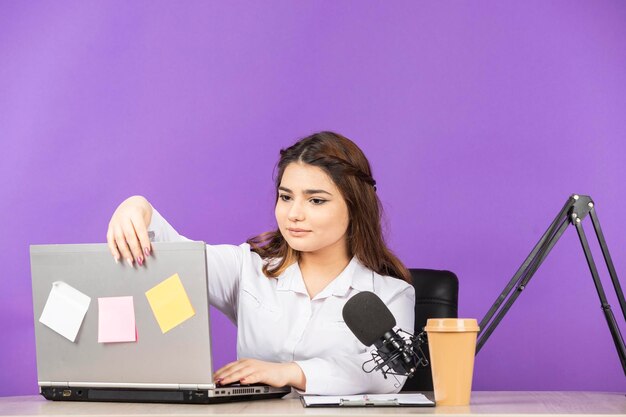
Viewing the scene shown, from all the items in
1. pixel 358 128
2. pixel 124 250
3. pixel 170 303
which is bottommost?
pixel 170 303

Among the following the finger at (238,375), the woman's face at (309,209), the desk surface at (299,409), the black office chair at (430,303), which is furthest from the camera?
the black office chair at (430,303)

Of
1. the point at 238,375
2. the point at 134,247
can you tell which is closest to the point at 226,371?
the point at 238,375

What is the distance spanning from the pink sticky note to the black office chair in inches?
38.8

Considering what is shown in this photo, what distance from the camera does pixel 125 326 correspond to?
185cm

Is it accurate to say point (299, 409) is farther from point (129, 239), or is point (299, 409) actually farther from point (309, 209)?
point (309, 209)

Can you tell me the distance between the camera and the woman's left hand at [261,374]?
198cm

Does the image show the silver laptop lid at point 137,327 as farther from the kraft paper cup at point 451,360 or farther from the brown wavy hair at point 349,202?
the brown wavy hair at point 349,202

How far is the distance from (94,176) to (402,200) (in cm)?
117

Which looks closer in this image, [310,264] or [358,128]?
[310,264]

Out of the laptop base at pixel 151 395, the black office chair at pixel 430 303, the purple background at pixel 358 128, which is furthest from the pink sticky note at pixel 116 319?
the purple background at pixel 358 128

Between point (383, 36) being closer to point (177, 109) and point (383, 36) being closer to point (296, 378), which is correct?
point (177, 109)

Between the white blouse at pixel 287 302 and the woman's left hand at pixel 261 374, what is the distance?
0.31 meters

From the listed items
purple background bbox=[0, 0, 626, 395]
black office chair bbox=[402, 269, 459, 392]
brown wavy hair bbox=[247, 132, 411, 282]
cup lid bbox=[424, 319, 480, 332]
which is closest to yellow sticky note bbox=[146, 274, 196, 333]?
cup lid bbox=[424, 319, 480, 332]

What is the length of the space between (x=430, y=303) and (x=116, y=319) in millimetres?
1032
